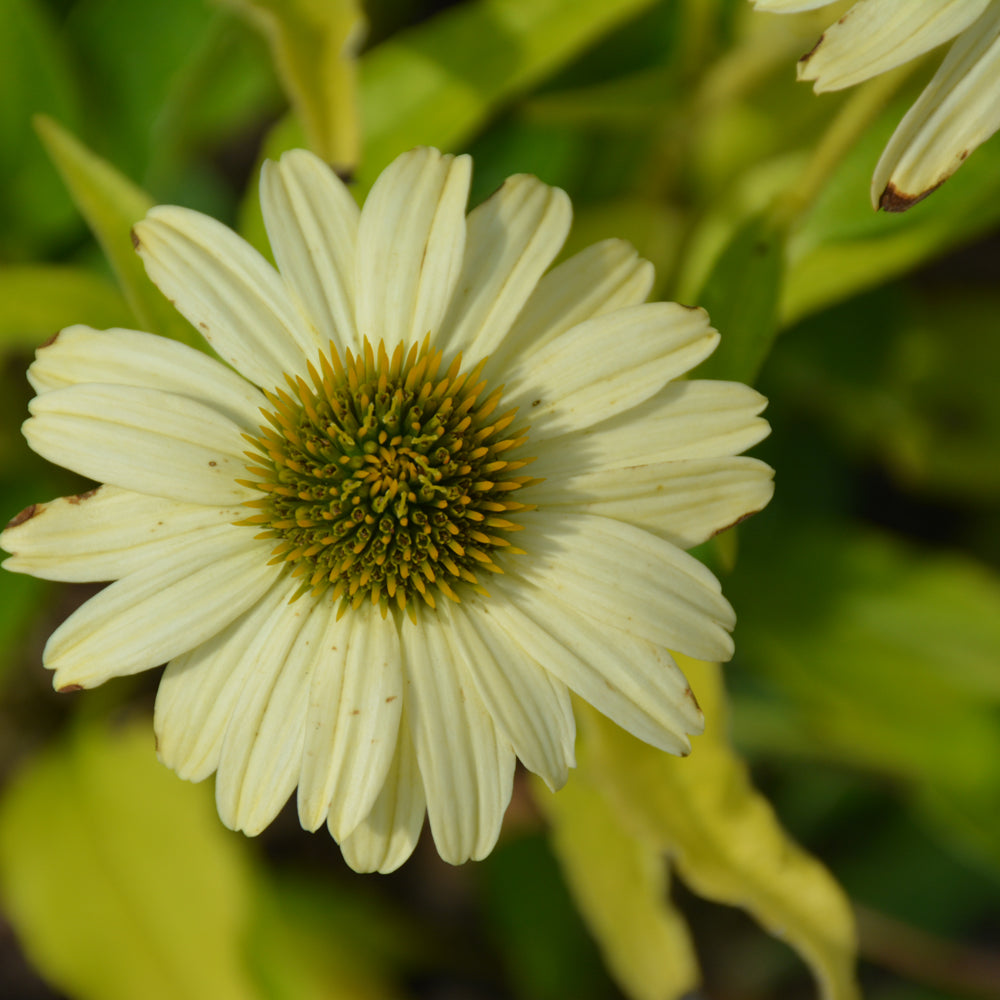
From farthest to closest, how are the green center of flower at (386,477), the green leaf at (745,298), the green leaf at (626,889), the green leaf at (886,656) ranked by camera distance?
the green leaf at (886,656), the green leaf at (626,889), the green leaf at (745,298), the green center of flower at (386,477)

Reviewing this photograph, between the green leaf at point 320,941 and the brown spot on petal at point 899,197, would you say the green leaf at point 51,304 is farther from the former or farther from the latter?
the green leaf at point 320,941

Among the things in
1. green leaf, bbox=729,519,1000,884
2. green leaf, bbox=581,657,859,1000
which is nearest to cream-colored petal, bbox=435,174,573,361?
green leaf, bbox=581,657,859,1000

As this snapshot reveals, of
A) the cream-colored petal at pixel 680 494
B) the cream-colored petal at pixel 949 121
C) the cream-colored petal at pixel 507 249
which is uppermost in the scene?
the cream-colored petal at pixel 507 249

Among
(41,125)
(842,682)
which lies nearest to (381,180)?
(41,125)

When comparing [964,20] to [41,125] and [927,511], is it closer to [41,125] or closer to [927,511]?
[41,125]

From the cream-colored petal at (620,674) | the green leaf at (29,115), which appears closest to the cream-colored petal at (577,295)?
the cream-colored petal at (620,674)

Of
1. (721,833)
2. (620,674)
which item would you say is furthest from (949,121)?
(721,833)
